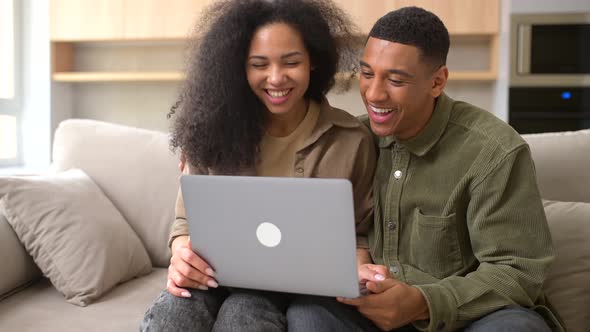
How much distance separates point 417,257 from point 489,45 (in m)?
2.62

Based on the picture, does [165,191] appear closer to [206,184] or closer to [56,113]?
[206,184]

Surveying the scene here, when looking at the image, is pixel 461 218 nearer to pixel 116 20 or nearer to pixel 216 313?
pixel 216 313

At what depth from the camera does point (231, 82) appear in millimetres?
1450

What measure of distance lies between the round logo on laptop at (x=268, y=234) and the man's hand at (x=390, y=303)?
167mm

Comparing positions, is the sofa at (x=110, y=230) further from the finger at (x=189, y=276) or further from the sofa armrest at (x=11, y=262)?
the finger at (x=189, y=276)

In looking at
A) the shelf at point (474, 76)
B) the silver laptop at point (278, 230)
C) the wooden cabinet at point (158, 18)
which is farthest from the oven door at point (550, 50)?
the silver laptop at point (278, 230)

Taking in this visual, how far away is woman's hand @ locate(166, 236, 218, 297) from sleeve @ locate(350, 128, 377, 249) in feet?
1.27

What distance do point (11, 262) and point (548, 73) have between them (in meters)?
2.72

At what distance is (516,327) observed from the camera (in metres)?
1.10

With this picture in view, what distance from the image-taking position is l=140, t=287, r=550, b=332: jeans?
1.16m

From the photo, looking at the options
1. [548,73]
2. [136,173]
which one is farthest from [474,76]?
[136,173]

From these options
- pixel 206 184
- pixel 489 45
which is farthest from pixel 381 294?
pixel 489 45

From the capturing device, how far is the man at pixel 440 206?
1.17 meters

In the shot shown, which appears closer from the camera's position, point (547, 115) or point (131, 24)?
point (547, 115)
